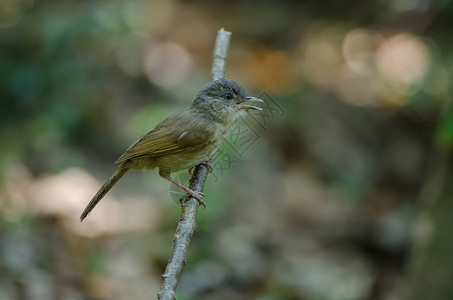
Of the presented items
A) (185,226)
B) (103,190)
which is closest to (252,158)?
(103,190)

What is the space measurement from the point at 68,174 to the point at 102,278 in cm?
182

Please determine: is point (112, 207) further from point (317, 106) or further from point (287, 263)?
point (317, 106)

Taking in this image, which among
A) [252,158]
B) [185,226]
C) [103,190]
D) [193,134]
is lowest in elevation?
[185,226]

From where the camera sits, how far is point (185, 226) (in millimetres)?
2773

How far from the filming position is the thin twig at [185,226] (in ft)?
7.30

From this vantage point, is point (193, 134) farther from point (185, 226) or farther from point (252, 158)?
point (252, 158)

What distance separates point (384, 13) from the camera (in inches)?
338

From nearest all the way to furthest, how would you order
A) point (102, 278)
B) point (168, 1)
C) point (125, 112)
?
point (102, 278), point (125, 112), point (168, 1)

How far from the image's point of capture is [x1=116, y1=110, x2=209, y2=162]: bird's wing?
12.8 ft

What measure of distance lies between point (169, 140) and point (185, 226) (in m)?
1.32

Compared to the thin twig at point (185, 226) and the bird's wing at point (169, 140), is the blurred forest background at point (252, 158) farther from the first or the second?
the thin twig at point (185, 226)

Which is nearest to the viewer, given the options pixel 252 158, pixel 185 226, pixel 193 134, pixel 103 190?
pixel 185 226

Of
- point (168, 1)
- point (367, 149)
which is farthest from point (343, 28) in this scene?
point (168, 1)

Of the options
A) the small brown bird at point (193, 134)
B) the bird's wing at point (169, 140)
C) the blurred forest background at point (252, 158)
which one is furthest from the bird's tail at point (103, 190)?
→ the blurred forest background at point (252, 158)
